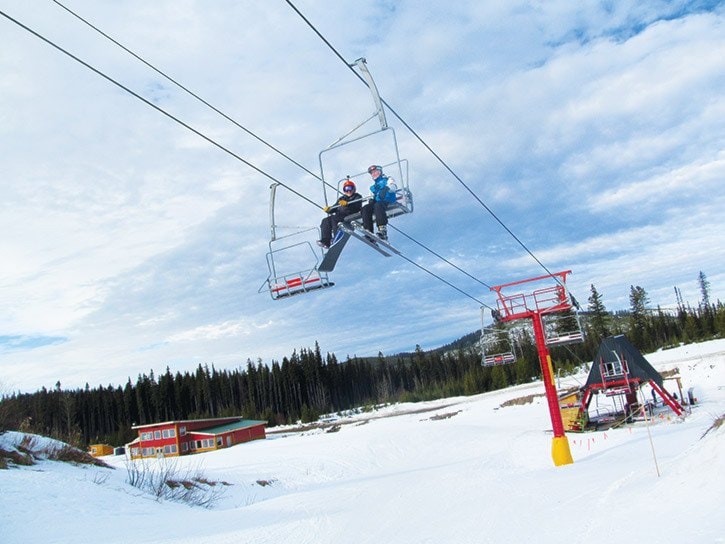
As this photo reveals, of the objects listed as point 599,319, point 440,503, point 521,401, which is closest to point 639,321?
point 599,319

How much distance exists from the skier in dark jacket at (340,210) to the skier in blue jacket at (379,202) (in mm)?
340

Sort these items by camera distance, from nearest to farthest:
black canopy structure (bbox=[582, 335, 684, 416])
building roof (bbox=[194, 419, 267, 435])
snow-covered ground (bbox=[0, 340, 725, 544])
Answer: snow-covered ground (bbox=[0, 340, 725, 544])
black canopy structure (bbox=[582, 335, 684, 416])
building roof (bbox=[194, 419, 267, 435])

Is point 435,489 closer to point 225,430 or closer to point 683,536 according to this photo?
point 683,536

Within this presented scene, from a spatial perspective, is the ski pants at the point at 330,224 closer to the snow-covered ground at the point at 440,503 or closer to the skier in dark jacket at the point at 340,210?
the skier in dark jacket at the point at 340,210

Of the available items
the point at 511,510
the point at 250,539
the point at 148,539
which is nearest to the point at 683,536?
the point at 511,510

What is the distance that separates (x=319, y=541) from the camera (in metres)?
11.0

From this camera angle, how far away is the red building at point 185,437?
56.0 meters

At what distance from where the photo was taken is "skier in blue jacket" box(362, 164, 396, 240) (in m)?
11.6

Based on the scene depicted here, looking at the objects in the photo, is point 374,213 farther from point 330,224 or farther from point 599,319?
point 599,319

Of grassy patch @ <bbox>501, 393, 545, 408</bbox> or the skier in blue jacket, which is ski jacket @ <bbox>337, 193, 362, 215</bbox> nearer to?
the skier in blue jacket

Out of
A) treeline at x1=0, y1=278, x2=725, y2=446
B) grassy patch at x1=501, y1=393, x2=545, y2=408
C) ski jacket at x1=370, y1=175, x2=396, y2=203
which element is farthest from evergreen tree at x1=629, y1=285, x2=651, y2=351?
ski jacket at x1=370, y1=175, x2=396, y2=203

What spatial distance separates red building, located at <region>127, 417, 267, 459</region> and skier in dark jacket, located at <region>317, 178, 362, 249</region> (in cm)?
4936

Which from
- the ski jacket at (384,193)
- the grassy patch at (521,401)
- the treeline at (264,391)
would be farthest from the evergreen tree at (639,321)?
the ski jacket at (384,193)

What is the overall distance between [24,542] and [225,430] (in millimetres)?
49362
